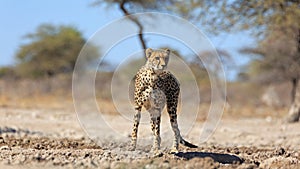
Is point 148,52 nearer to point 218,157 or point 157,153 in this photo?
point 157,153

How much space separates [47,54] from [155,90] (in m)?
→ 37.2

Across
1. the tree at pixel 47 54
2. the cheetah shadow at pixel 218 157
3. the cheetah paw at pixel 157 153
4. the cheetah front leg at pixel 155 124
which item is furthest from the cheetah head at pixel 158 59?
the tree at pixel 47 54

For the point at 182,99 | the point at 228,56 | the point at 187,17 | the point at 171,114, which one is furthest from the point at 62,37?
the point at 171,114

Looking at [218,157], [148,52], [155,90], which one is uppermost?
[148,52]

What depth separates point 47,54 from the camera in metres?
44.2

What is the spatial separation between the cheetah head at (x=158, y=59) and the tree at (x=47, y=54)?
36.2 meters

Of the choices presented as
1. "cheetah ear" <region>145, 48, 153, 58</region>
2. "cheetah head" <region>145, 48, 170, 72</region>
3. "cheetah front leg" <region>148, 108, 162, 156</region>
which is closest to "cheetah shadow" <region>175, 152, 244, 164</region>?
"cheetah front leg" <region>148, 108, 162, 156</region>

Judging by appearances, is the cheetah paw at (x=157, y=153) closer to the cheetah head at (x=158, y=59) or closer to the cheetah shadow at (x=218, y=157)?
the cheetah shadow at (x=218, y=157)

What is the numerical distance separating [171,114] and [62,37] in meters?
38.0

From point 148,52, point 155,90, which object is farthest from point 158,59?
point 155,90

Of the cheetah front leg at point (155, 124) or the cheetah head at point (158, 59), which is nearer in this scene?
the cheetah head at point (158, 59)

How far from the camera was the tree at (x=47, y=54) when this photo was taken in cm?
4406

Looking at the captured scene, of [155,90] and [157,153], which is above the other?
[155,90]

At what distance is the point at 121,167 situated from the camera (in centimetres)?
641
